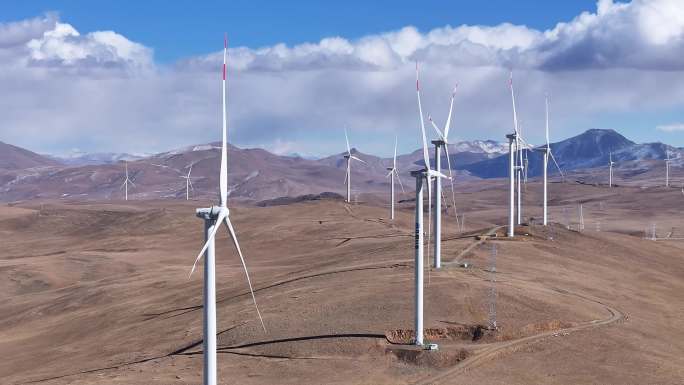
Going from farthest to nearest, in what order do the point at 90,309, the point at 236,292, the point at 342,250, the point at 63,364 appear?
the point at 342,250 → the point at 90,309 → the point at 236,292 → the point at 63,364

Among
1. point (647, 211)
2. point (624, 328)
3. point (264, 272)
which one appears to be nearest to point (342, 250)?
point (264, 272)

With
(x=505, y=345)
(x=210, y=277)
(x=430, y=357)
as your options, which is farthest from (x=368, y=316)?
(x=210, y=277)

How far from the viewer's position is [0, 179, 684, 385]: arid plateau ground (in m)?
39.6

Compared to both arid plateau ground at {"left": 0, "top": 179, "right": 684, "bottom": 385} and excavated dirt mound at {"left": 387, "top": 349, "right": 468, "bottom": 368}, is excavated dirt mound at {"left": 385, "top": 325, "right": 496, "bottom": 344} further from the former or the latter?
excavated dirt mound at {"left": 387, "top": 349, "right": 468, "bottom": 368}

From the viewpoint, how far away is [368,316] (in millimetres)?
46406

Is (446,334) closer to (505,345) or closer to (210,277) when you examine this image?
(505,345)

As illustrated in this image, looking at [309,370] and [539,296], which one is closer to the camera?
[309,370]

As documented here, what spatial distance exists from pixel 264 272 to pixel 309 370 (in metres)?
39.5

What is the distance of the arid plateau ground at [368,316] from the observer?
39594 mm

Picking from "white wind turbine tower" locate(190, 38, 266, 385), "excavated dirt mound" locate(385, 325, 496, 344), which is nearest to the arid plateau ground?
"excavated dirt mound" locate(385, 325, 496, 344)

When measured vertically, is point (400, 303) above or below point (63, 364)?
above

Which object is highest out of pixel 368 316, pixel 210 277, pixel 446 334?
pixel 210 277

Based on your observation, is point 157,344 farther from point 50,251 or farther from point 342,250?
point 50,251

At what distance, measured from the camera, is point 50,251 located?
431 feet
